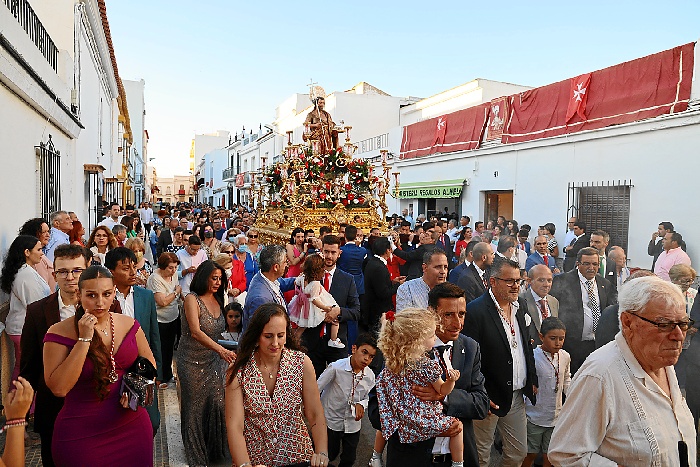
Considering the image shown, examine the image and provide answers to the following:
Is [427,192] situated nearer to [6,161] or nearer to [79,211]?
[79,211]

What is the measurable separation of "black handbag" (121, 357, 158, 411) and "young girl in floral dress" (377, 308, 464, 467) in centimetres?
125

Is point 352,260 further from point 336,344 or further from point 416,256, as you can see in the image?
point 336,344

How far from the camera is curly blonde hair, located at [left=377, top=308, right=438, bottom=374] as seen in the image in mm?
3064

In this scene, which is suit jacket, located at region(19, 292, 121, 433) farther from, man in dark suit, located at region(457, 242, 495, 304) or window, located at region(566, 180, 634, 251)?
window, located at region(566, 180, 634, 251)

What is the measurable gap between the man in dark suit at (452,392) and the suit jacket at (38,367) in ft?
6.73

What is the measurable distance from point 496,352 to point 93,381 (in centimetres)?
257

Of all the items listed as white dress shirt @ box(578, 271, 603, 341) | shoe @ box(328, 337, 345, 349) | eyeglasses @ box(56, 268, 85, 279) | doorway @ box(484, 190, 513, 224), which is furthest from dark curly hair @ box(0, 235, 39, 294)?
doorway @ box(484, 190, 513, 224)

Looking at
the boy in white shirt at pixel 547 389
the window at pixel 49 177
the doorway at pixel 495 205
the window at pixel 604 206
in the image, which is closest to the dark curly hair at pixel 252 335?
the boy in white shirt at pixel 547 389

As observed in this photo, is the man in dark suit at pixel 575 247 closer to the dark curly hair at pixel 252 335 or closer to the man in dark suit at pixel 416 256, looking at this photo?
the man in dark suit at pixel 416 256

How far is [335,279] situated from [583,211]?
9.15 m

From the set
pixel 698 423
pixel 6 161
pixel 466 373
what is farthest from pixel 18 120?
pixel 698 423

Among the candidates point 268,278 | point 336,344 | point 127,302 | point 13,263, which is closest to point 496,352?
point 336,344

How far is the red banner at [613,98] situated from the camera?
10.7m

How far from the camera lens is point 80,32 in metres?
13.8
